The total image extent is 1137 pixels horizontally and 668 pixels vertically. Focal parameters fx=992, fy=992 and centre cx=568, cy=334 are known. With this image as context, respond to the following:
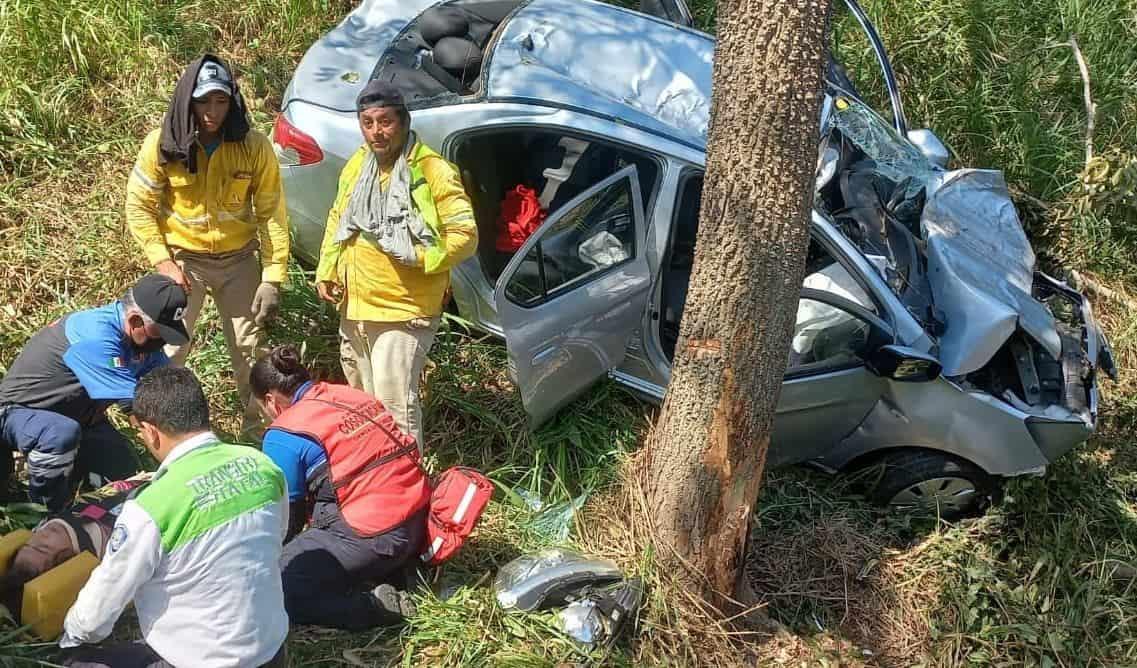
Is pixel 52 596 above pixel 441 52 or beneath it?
beneath

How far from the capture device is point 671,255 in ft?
14.7

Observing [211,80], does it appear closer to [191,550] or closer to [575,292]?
[575,292]

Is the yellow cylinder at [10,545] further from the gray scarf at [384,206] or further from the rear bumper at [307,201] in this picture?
the rear bumper at [307,201]

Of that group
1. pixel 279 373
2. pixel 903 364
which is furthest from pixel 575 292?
pixel 903 364

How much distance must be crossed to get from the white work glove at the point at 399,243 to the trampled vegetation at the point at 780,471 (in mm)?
1070

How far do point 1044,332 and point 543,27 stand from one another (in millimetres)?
2749

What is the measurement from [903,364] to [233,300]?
9.63 ft

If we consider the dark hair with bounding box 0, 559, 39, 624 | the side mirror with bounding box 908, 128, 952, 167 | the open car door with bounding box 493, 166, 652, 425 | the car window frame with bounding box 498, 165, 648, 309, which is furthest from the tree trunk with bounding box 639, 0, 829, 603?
the side mirror with bounding box 908, 128, 952, 167

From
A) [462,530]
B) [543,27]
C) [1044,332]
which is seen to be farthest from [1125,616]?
[543,27]

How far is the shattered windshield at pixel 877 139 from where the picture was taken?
504 centimetres

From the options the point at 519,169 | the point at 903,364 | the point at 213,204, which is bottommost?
the point at 903,364

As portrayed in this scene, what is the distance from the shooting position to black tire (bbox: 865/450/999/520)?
181 inches

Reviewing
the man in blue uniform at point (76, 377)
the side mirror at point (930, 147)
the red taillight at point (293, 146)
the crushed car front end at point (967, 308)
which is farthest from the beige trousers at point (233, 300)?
the side mirror at point (930, 147)

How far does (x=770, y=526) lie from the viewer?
4.64 meters
